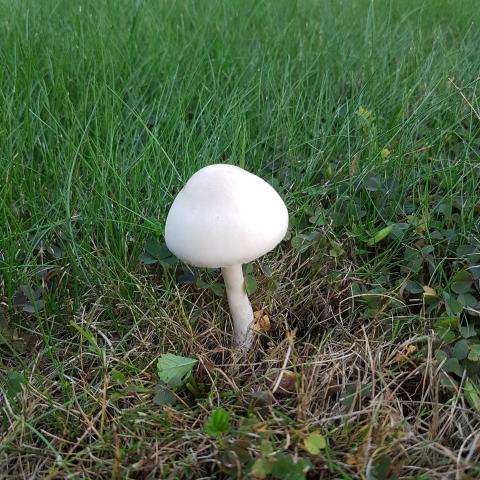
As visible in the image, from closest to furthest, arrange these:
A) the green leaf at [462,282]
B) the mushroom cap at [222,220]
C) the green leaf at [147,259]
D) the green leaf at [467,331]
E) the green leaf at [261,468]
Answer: the green leaf at [261,468] < the mushroom cap at [222,220] < the green leaf at [467,331] < the green leaf at [462,282] < the green leaf at [147,259]

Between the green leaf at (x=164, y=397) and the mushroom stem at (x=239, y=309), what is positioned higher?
the mushroom stem at (x=239, y=309)

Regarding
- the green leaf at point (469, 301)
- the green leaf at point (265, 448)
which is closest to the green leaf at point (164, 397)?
the green leaf at point (265, 448)

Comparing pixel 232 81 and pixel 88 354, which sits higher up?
A: pixel 232 81

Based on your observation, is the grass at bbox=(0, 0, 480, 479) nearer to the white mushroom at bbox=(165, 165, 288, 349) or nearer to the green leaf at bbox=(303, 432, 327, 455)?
the green leaf at bbox=(303, 432, 327, 455)

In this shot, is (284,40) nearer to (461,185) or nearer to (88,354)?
(461,185)

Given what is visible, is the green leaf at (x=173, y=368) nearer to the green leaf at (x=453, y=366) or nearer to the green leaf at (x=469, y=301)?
the green leaf at (x=453, y=366)

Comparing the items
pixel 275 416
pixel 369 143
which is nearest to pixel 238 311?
pixel 275 416

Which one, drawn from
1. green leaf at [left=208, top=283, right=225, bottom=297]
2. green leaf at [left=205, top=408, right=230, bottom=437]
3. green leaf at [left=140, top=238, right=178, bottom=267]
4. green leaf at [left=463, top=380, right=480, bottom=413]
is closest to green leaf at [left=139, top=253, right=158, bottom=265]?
green leaf at [left=140, top=238, right=178, bottom=267]
